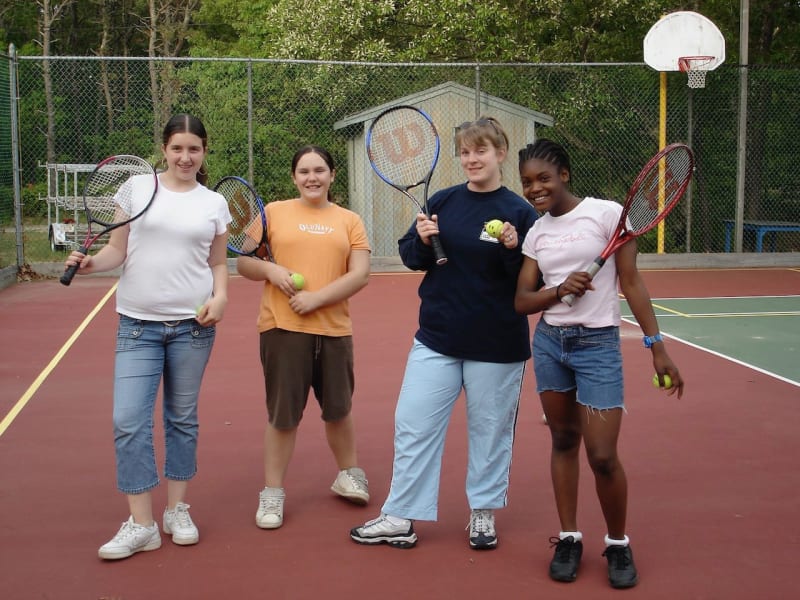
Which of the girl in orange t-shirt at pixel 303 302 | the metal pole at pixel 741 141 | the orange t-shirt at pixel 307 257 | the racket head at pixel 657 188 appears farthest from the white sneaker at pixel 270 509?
the metal pole at pixel 741 141

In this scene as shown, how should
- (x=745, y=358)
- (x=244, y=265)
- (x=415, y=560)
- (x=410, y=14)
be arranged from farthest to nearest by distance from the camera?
(x=410, y=14) → (x=745, y=358) → (x=244, y=265) → (x=415, y=560)

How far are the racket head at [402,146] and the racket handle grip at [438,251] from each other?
3.10 feet

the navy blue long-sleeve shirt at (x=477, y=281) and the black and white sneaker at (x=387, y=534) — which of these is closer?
the navy blue long-sleeve shirt at (x=477, y=281)

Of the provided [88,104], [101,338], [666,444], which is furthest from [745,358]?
[88,104]

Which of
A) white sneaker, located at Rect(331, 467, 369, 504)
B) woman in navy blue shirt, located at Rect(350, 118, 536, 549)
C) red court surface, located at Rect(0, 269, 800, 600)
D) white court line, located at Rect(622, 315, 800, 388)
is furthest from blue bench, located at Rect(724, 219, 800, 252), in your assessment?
woman in navy blue shirt, located at Rect(350, 118, 536, 549)

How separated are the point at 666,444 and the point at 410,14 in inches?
496

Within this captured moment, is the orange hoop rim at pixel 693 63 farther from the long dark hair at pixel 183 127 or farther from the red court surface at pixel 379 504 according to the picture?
the long dark hair at pixel 183 127

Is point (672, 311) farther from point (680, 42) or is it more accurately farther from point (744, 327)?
point (680, 42)

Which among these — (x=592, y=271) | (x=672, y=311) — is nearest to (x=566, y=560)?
(x=592, y=271)

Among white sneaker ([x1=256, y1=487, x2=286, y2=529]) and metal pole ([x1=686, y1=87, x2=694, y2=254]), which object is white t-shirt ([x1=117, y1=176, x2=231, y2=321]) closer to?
white sneaker ([x1=256, y1=487, x2=286, y2=529])

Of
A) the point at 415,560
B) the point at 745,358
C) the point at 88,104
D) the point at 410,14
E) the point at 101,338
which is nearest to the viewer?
the point at 415,560

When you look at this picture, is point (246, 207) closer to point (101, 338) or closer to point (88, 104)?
point (101, 338)

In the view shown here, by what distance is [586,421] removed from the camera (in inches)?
157

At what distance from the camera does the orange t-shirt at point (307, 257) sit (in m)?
4.67
